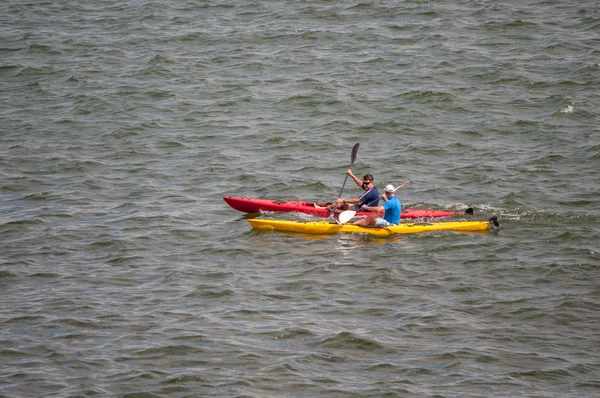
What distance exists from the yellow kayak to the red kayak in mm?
519

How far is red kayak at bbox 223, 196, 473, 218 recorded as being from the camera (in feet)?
45.7

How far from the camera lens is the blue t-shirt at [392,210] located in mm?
13195

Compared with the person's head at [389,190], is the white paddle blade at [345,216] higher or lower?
lower

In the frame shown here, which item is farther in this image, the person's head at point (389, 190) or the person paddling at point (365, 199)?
the person paddling at point (365, 199)

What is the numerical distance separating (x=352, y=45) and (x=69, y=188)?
1126 centimetres

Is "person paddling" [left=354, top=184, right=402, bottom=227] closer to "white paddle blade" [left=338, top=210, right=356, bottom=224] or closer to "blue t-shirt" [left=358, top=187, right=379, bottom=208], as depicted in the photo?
"white paddle blade" [left=338, top=210, right=356, bottom=224]

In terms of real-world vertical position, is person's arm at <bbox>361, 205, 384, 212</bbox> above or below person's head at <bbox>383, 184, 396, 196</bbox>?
below

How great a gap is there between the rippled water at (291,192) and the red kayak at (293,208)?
0.87 ft

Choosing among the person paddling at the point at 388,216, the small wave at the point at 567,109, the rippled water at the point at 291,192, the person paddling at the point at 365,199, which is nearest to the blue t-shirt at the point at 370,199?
the person paddling at the point at 365,199

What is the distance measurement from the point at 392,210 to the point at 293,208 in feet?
6.20

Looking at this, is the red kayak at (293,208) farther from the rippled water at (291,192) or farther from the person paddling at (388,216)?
the person paddling at (388,216)

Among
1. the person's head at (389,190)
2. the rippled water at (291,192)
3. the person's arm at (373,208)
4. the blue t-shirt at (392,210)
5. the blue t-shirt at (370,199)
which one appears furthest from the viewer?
the blue t-shirt at (370,199)

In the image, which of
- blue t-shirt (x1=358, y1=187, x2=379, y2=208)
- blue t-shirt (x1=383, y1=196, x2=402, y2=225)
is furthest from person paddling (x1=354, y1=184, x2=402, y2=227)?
blue t-shirt (x1=358, y1=187, x2=379, y2=208)

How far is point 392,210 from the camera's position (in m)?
13.2
